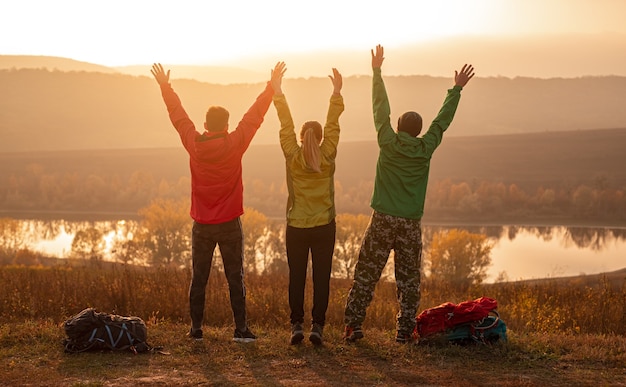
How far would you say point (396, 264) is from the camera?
8.23m

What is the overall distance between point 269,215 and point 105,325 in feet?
383

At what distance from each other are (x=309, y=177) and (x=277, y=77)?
1254 millimetres

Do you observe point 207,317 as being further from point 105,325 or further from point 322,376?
point 322,376

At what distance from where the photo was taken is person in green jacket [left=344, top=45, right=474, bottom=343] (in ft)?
26.1

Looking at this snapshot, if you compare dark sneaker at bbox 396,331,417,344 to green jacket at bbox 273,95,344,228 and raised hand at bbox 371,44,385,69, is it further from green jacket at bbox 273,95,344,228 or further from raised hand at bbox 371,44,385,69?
raised hand at bbox 371,44,385,69

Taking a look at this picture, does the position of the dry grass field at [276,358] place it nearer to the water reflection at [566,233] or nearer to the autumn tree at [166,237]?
the autumn tree at [166,237]

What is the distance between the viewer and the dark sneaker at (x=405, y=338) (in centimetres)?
830

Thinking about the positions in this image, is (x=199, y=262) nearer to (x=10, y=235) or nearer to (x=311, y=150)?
(x=311, y=150)

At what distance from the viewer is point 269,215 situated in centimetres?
12444

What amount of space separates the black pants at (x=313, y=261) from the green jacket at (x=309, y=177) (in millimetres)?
112

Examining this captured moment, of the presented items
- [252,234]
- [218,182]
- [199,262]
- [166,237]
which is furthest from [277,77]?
[166,237]

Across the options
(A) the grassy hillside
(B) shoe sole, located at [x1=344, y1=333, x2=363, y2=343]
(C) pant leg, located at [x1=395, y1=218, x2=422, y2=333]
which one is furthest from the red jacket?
(A) the grassy hillside

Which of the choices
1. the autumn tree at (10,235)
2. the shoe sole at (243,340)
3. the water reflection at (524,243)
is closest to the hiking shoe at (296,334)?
the shoe sole at (243,340)

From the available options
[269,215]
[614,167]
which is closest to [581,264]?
[269,215]
